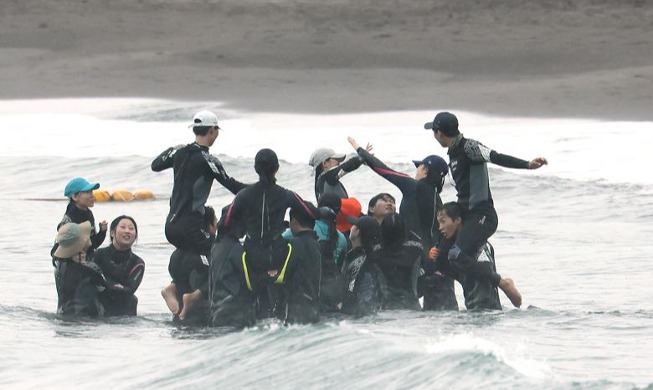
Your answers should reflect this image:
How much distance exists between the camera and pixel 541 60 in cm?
3988

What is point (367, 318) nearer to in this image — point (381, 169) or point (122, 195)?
point (381, 169)

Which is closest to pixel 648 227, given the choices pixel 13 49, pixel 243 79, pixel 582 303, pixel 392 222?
pixel 582 303

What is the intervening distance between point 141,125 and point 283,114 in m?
2.98

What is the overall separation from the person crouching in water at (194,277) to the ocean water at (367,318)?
21 centimetres

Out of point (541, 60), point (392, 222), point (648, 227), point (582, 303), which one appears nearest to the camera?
point (392, 222)

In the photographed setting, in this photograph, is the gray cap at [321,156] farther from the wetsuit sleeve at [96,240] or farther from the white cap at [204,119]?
the wetsuit sleeve at [96,240]

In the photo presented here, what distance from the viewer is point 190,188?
16141 mm

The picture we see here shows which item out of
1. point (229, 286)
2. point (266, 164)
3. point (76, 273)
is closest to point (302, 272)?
point (229, 286)

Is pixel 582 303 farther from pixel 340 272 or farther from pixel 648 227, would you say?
pixel 648 227

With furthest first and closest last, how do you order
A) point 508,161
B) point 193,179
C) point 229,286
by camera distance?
point 193,179, point 508,161, point 229,286

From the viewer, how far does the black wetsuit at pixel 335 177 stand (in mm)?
16531

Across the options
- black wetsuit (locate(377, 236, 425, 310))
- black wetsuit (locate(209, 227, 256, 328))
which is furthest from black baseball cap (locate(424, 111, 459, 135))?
black wetsuit (locate(209, 227, 256, 328))

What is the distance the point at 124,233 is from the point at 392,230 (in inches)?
97.5

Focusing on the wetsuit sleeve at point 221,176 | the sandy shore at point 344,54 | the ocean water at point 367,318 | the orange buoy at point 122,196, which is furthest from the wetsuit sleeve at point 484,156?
the sandy shore at point 344,54
